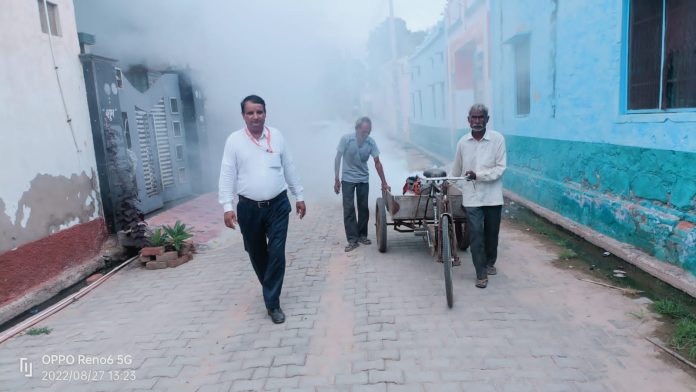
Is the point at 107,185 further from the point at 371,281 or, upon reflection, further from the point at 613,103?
the point at 613,103

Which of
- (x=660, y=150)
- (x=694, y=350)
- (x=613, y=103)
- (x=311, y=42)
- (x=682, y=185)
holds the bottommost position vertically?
(x=694, y=350)

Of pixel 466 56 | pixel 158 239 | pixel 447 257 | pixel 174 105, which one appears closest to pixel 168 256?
pixel 158 239

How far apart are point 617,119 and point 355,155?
9.99ft

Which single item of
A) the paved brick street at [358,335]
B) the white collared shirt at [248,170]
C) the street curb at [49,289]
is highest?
the white collared shirt at [248,170]

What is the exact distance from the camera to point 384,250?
5805mm

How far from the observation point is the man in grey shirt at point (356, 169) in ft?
19.7

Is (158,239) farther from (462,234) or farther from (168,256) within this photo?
(462,234)

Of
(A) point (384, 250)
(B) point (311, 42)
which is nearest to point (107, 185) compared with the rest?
(A) point (384, 250)

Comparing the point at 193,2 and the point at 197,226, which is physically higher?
the point at 193,2

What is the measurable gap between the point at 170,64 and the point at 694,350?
9246 millimetres

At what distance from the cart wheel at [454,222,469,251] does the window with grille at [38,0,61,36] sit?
5013 millimetres

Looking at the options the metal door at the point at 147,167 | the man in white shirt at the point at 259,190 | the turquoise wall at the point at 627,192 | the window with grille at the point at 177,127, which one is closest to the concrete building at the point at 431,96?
the turquoise wall at the point at 627,192

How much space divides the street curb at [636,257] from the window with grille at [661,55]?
59.1 inches
